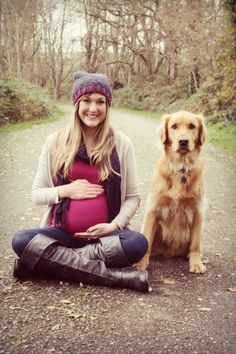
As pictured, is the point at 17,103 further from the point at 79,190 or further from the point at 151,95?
the point at 79,190

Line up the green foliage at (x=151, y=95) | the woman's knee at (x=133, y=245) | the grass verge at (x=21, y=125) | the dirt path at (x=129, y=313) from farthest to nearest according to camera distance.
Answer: the green foliage at (x=151, y=95) → the grass verge at (x=21, y=125) → the woman's knee at (x=133, y=245) → the dirt path at (x=129, y=313)

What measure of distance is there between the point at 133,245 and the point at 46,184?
2.97 feet

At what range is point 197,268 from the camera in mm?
3541

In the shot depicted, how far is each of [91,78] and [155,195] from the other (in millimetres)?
1144

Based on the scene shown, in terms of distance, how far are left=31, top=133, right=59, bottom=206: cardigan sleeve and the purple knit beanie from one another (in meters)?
0.44

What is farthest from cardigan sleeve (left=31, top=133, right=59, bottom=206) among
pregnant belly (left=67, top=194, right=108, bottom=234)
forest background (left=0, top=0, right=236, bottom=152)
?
forest background (left=0, top=0, right=236, bottom=152)

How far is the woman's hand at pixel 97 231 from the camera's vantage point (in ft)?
10.5

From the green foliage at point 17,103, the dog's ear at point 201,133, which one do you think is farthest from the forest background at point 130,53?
the dog's ear at point 201,133

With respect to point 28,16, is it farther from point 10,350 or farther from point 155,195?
point 10,350

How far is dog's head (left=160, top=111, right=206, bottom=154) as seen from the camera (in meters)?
3.69

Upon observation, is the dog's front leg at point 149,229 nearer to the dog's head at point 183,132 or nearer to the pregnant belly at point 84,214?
the pregnant belly at point 84,214

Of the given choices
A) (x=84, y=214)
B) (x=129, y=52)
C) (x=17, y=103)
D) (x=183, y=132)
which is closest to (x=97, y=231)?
(x=84, y=214)

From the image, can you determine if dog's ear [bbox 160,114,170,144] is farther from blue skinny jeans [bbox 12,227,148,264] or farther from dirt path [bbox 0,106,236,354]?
dirt path [bbox 0,106,236,354]

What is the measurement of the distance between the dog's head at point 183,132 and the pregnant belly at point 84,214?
944mm
